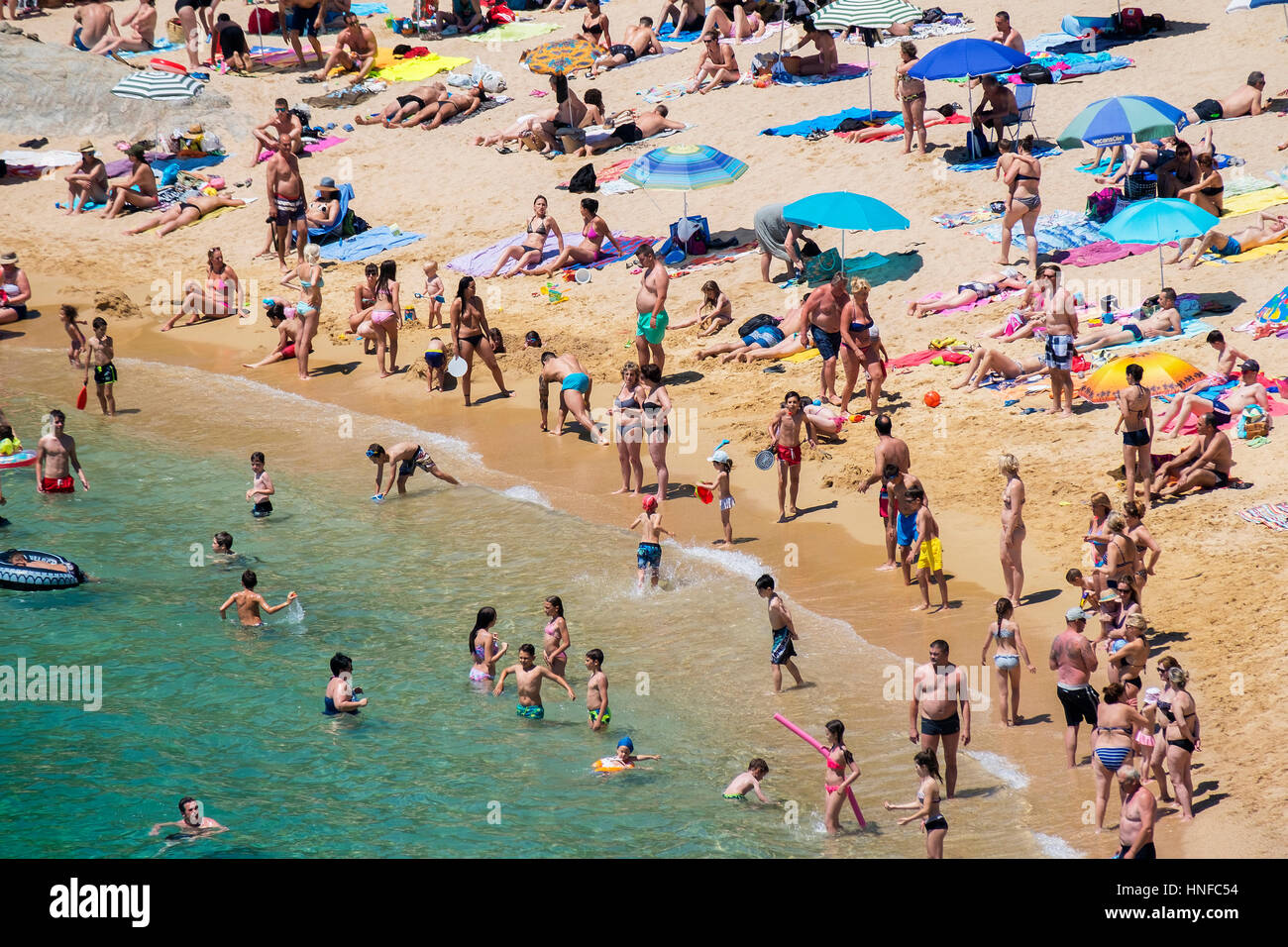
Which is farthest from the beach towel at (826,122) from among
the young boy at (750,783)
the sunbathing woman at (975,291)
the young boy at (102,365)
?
the young boy at (750,783)

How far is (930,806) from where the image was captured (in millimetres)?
9773

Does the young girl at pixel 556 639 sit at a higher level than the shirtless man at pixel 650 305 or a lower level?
lower

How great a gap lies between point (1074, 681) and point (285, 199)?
1538 cm

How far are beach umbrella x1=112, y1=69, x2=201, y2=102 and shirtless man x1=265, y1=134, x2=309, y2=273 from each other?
4998 mm

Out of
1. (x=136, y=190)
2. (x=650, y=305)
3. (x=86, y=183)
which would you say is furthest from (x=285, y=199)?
(x=650, y=305)

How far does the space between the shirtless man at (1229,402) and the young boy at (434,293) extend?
386 inches

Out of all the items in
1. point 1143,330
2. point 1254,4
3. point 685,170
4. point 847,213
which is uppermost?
point 1254,4

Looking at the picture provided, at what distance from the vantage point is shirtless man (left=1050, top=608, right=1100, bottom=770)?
1077 centimetres

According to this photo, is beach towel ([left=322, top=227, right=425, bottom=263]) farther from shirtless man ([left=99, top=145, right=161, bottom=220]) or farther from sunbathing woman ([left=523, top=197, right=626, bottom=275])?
shirtless man ([left=99, top=145, right=161, bottom=220])

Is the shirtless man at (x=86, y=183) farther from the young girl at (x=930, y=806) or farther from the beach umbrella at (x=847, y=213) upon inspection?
the young girl at (x=930, y=806)

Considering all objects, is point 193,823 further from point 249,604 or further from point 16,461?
point 16,461

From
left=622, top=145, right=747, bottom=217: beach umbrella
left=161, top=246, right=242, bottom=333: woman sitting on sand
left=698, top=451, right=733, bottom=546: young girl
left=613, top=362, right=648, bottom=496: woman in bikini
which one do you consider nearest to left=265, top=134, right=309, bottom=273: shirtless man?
left=161, top=246, right=242, bottom=333: woman sitting on sand

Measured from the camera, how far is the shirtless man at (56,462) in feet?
55.2
